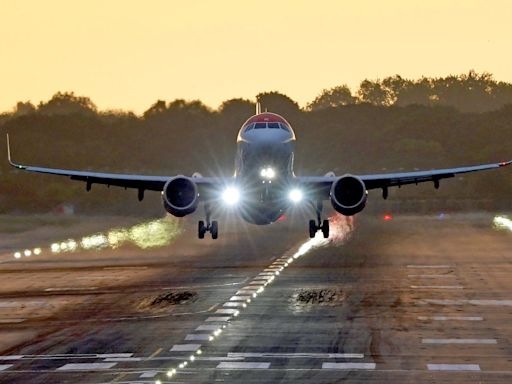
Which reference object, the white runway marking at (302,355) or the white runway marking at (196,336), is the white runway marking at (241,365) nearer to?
the white runway marking at (302,355)

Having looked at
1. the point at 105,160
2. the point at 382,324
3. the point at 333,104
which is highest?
the point at 333,104

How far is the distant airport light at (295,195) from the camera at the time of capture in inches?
1735

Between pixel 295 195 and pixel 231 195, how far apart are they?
293 cm

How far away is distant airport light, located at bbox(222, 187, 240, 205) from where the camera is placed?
44.5 metres

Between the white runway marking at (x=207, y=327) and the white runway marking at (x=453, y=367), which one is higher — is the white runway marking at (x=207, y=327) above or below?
above

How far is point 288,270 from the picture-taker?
4581 centimetres

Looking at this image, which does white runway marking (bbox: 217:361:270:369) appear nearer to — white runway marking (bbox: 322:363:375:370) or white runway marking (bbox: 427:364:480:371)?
white runway marking (bbox: 322:363:375:370)

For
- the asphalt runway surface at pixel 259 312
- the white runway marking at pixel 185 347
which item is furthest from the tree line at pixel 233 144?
the white runway marking at pixel 185 347

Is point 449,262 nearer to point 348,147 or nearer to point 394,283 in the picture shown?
point 394,283

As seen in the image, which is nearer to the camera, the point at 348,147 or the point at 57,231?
the point at 57,231

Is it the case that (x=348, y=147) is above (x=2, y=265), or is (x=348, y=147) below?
above

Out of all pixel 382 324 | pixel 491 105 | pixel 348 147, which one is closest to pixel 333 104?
pixel 348 147

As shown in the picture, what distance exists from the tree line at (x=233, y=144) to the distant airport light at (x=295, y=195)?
33.0 m

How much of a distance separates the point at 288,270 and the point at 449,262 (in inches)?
329
